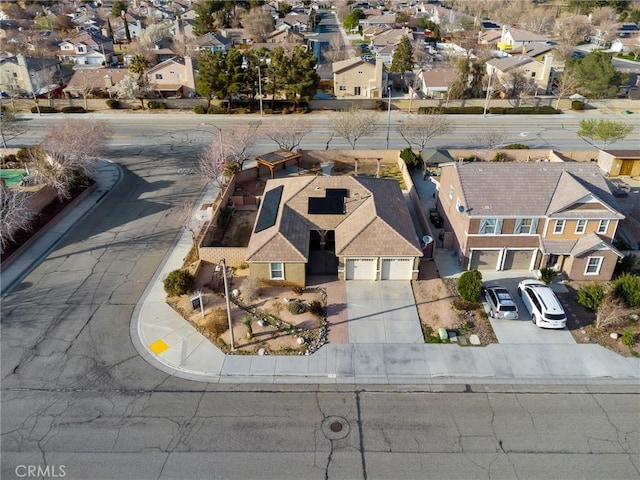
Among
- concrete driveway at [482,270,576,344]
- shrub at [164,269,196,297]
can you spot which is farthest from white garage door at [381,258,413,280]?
shrub at [164,269,196,297]

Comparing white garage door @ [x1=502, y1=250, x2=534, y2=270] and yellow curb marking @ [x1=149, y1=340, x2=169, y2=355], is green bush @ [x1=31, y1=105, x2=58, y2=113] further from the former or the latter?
white garage door @ [x1=502, y1=250, x2=534, y2=270]

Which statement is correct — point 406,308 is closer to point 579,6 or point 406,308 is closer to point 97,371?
point 97,371

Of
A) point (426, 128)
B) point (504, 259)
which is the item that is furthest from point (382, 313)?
point (426, 128)

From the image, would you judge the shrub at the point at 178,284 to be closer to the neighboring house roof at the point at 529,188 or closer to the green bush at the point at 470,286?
the green bush at the point at 470,286

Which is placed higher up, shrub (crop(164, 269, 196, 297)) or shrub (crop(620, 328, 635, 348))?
shrub (crop(164, 269, 196, 297))

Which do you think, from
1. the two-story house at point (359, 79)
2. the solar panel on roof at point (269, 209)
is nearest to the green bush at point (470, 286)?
the solar panel on roof at point (269, 209)

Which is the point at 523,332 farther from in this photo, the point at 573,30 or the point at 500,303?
the point at 573,30
